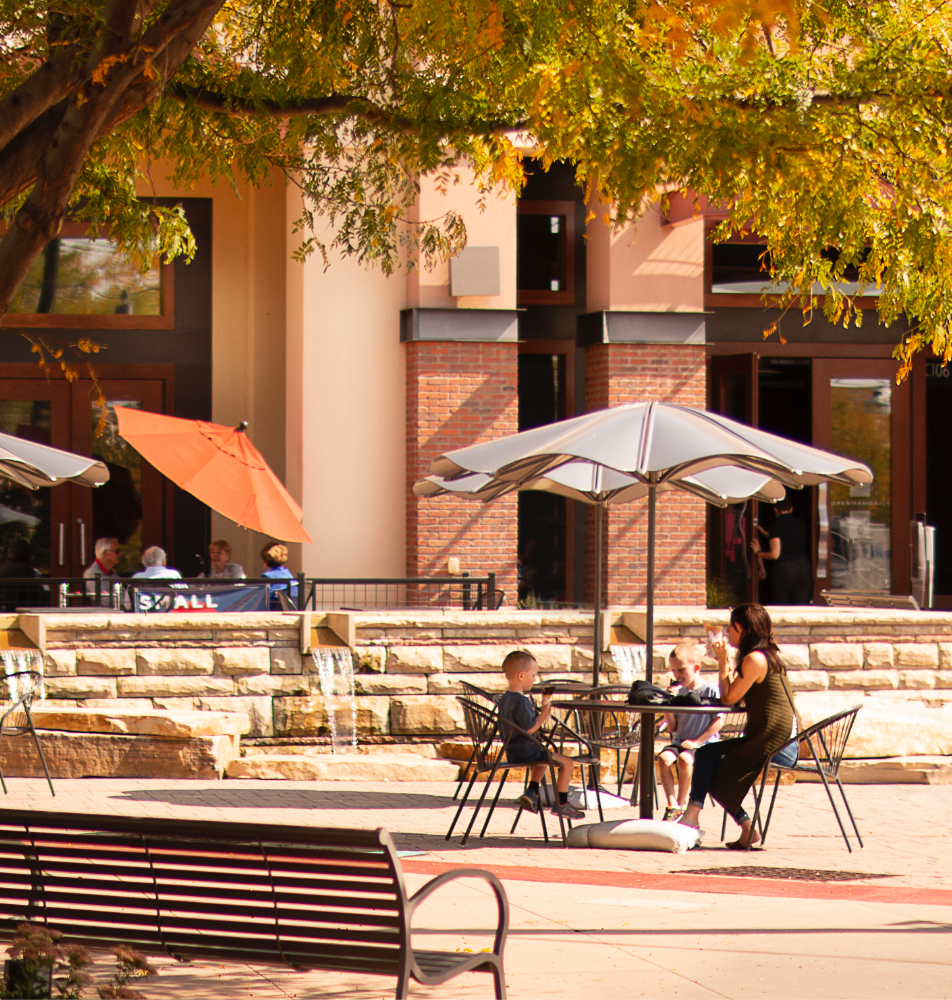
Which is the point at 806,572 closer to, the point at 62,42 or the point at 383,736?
the point at 383,736

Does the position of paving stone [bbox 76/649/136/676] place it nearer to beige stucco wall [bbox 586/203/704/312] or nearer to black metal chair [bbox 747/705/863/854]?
black metal chair [bbox 747/705/863/854]

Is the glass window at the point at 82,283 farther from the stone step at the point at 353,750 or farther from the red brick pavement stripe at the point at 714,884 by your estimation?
the red brick pavement stripe at the point at 714,884

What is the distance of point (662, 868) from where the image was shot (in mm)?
8055

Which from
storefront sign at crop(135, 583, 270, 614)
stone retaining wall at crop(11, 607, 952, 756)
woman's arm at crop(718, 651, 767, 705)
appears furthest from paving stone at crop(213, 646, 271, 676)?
woman's arm at crop(718, 651, 767, 705)

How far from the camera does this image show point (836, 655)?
12.8 metres

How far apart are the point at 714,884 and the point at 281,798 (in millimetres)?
3588

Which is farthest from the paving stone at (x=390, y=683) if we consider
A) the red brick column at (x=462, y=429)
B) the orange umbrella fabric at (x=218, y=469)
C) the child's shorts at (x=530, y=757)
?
the red brick column at (x=462, y=429)

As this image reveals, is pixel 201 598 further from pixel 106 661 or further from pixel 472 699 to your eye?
pixel 472 699

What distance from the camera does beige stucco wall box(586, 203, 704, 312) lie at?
17.4 meters

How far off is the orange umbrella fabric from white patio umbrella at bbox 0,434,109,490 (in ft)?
4.37

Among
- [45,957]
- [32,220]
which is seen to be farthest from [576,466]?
[45,957]

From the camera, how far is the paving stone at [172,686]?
11.4 m

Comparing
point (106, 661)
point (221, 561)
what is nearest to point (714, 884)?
point (106, 661)

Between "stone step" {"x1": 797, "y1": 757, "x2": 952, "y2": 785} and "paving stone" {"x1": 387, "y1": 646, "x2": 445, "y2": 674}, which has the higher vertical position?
"paving stone" {"x1": 387, "y1": 646, "x2": 445, "y2": 674}
